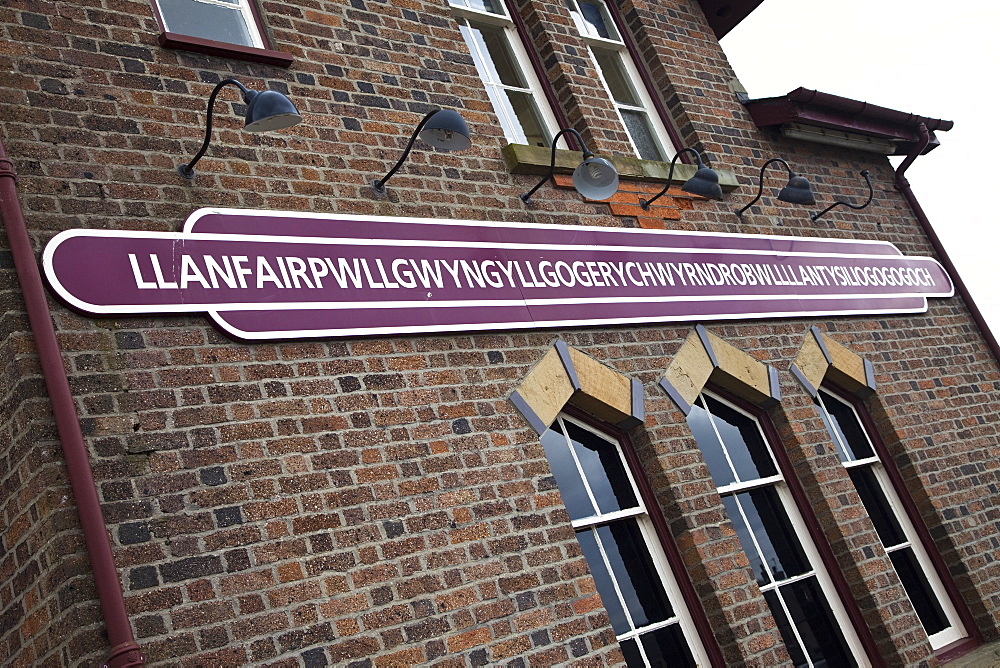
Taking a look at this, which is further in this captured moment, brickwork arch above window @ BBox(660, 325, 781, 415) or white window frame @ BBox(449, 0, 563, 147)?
white window frame @ BBox(449, 0, 563, 147)

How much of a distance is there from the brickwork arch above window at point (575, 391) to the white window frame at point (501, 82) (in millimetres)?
1883

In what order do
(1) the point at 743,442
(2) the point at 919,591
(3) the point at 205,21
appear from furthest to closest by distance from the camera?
(2) the point at 919,591
(1) the point at 743,442
(3) the point at 205,21

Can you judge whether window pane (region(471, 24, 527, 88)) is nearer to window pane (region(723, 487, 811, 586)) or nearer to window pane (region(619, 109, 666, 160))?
window pane (region(619, 109, 666, 160))

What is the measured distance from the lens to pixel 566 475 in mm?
5605

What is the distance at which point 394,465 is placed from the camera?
4.68 m

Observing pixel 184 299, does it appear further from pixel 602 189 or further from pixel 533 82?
pixel 533 82

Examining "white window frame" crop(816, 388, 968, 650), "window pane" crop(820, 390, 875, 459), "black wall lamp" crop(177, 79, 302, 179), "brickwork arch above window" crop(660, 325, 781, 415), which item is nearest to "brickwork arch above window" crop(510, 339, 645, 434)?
"brickwork arch above window" crop(660, 325, 781, 415)

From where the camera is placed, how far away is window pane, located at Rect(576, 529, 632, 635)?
17.6ft

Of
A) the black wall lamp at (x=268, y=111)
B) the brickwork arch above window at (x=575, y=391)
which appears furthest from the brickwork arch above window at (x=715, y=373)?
the black wall lamp at (x=268, y=111)

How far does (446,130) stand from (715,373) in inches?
110

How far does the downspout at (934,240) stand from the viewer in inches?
350

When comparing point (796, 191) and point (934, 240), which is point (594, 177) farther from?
point (934, 240)

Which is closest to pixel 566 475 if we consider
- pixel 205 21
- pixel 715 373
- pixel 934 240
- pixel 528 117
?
pixel 715 373

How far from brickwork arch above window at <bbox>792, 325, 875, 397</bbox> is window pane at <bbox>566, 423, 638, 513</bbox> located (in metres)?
1.95
